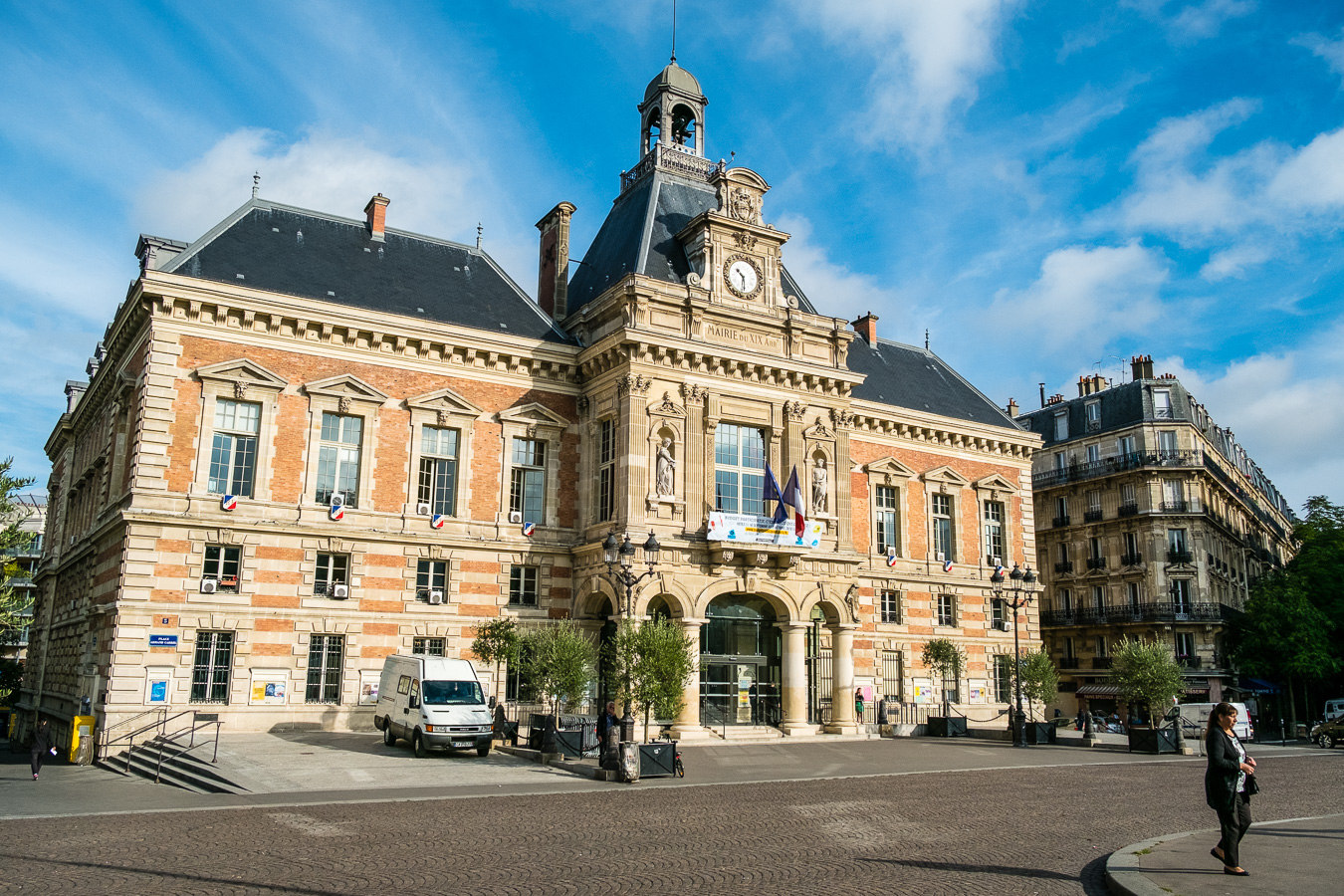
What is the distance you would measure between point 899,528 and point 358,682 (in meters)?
21.7

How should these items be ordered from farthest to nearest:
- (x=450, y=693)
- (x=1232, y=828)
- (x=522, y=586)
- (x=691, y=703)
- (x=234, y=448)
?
(x=522, y=586) < (x=691, y=703) < (x=234, y=448) < (x=450, y=693) < (x=1232, y=828)

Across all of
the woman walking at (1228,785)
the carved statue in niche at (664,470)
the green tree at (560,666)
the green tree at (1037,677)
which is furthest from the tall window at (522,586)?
the woman walking at (1228,785)

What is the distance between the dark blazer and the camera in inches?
428

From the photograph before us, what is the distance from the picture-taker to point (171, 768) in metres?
21.8

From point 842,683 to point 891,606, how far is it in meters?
6.77

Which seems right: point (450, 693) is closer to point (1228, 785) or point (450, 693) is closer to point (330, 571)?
point (330, 571)

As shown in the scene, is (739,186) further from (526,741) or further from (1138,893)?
(1138,893)

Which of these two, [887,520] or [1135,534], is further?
[1135,534]

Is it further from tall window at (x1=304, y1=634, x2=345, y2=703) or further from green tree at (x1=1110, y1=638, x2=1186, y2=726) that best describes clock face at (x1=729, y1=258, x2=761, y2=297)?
green tree at (x1=1110, y1=638, x2=1186, y2=726)

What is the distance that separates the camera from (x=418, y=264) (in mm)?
34406

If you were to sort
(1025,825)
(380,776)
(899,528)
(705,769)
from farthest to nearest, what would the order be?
1. (899,528)
2. (705,769)
3. (380,776)
4. (1025,825)

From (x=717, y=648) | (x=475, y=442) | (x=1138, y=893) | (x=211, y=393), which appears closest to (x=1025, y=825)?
(x=1138, y=893)

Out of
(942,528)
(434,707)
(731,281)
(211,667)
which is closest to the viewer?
(434,707)

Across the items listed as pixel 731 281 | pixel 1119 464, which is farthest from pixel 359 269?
pixel 1119 464
